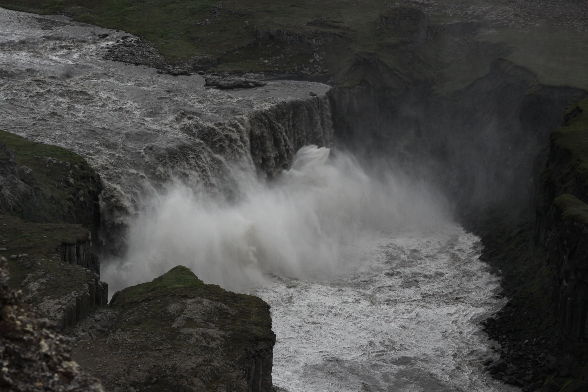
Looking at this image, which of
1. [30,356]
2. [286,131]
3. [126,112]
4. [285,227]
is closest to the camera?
[30,356]

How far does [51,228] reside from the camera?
23.9 meters

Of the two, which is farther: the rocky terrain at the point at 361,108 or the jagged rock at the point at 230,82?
the jagged rock at the point at 230,82

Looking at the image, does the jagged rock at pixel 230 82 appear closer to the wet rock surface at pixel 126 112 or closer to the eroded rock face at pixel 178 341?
the wet rock surface at pixel 126 112

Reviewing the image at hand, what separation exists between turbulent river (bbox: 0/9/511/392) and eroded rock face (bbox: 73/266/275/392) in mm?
6521

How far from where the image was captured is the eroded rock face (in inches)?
712

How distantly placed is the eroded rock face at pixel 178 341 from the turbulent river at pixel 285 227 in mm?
6521

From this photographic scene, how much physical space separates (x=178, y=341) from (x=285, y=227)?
71.9 ft

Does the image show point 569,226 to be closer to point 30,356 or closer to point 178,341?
point 178,341

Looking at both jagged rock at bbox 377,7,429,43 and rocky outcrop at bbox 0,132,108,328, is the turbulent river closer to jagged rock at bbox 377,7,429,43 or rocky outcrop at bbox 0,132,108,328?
rocky outcrop at bbox 0,132,108,328

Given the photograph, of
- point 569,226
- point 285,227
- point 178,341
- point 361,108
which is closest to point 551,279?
point 569,226

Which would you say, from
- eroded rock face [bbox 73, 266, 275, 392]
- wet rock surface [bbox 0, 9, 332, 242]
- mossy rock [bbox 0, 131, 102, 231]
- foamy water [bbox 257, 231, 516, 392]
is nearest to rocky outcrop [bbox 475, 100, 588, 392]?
foamy water [bbox 257, 231, 516, 392]

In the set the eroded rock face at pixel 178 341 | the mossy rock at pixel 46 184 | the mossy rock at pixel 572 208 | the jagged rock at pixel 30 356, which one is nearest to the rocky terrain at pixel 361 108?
the mossy rock at pixel 572 208

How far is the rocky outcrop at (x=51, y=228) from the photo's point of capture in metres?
20.1

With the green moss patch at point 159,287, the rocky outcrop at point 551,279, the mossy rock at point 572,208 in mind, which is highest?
the mossy rock at point 572,208
